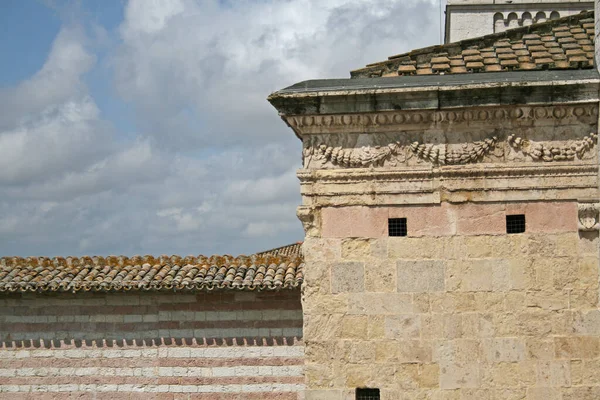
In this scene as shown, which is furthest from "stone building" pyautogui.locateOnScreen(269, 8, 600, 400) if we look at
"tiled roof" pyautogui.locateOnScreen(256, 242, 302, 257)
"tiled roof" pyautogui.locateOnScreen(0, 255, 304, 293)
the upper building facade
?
the upper building facade

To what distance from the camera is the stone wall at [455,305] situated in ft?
21.0

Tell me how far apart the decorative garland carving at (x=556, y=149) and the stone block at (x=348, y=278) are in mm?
1781

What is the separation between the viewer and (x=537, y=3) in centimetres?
1795

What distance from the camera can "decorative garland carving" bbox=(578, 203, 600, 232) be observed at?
638 cm

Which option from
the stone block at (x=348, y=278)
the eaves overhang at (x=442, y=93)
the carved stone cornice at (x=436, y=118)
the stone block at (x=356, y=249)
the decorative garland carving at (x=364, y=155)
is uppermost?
the eaves overhang at (x=442, y=93)

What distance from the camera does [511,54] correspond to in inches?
296

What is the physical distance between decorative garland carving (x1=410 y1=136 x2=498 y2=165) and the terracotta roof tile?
2.56 meters

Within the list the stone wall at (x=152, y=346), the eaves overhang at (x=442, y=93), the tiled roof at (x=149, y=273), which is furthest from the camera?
the stone wall at (x=152, y=346)

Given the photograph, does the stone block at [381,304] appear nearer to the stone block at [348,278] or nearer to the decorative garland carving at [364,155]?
the stone block at [348,278]

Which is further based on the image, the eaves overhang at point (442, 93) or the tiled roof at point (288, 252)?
the tiled roof at point (288, 252)

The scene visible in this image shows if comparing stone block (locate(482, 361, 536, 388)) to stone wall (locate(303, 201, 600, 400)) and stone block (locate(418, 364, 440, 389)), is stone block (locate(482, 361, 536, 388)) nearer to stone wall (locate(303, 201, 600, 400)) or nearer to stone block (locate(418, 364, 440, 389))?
stone wall (locate(303, 201, 600, 400))

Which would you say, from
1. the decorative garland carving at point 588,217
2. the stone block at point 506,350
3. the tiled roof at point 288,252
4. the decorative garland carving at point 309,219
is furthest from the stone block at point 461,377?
the tiled roof at point 288,252

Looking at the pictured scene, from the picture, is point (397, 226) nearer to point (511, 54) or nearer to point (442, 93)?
point (442, 93)

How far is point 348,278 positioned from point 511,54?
2.98m
